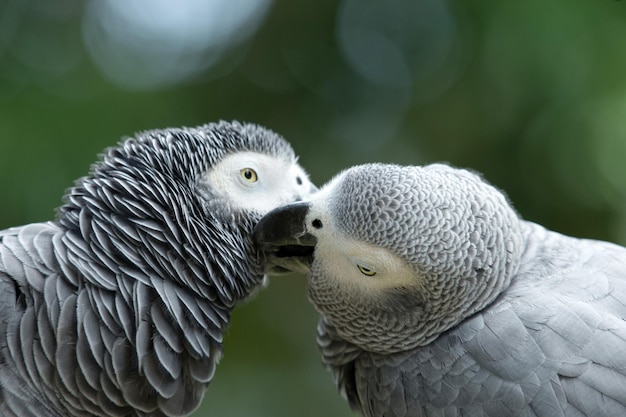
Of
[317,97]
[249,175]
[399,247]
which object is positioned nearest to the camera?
[399,247]

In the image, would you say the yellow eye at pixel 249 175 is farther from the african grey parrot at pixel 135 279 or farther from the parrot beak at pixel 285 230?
the parrot beak at pixel 285 230

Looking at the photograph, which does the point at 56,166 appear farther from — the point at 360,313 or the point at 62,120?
the point at 360,313

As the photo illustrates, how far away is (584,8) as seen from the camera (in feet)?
7.29

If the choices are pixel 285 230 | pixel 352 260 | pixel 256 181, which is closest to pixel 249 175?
pixel 256 181

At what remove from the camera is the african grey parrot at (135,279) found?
1.08 meters

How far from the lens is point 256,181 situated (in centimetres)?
136

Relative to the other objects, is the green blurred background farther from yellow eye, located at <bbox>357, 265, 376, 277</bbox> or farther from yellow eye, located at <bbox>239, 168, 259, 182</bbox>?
yellow eye, located at <bbox>357, 265, 376, 277</bbox>

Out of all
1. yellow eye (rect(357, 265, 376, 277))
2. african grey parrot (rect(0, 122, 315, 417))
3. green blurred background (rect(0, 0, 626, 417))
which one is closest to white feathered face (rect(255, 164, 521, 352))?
yellow eye (rect(357, 265, 376, 277))

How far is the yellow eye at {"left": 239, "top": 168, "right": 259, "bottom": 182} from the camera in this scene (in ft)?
4.41

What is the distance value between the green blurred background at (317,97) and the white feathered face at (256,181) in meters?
1.23

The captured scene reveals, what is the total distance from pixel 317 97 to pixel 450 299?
1772 millimetres

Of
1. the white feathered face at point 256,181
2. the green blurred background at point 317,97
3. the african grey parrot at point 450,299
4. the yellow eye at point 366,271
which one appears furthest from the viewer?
the green blurred background at point 317,97

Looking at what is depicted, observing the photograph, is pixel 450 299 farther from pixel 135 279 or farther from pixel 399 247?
pixel 135 279

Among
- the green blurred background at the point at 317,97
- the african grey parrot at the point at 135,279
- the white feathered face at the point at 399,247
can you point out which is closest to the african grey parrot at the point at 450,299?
the white feathered face at the point at 399,247
